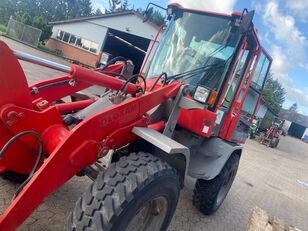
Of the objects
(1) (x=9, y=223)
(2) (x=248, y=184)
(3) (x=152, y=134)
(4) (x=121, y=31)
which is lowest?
(2) (x=248, y=184)

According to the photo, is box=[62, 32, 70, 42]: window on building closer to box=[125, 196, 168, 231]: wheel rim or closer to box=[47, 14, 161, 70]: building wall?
box=[47, 14, 161, 70]: building wall

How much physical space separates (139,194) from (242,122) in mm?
2911

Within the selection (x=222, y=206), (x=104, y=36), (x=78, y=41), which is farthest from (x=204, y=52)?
(x=78, y=41)

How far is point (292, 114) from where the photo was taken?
2331 inches

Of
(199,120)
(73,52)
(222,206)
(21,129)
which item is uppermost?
(73,52)

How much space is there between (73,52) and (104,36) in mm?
4914

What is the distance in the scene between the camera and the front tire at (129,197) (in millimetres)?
1671

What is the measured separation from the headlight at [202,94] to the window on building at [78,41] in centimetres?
2475

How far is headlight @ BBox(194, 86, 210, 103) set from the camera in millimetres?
2570

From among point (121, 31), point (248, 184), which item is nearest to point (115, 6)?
point (121, 31)

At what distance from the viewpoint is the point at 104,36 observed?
24641mm

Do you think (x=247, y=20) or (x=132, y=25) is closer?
(x=247, y=20)

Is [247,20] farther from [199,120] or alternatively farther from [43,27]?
[43,27]

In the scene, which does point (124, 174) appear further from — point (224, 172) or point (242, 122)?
point (242, 122)
